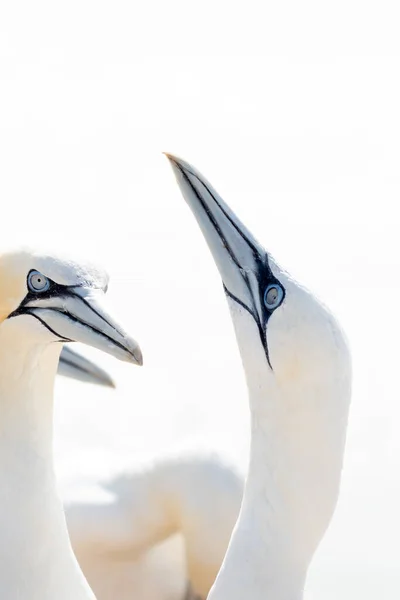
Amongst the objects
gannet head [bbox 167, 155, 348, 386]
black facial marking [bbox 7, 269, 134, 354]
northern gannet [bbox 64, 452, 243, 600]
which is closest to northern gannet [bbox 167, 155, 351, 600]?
gannet head [bbox 167, 155, 348, 386]

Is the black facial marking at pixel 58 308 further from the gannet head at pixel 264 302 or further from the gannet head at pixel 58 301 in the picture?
the gannet head at pixel 264 302

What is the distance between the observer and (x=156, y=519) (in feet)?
28.9

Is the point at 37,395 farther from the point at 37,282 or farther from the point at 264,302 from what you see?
the point at 264,302

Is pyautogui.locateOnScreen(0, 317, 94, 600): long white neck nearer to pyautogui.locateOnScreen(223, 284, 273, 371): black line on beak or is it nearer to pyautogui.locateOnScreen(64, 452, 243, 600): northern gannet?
pyautogui.locateOnScreen(223, 284, 273, 371): black line on beak

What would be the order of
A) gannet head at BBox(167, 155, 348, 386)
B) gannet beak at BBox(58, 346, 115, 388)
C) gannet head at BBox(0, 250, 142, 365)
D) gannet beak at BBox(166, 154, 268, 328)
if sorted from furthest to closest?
gannet beak at BBox(58, 346, 115, 388) < gannet beak at BBox(166, 154, 268, 328) < gannet head at BBox(0, 250, 142, 365) < gannet head at BBox(167, 155, 348, 386)

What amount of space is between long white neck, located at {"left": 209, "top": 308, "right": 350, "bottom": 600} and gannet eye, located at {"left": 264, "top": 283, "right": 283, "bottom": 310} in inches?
5.0

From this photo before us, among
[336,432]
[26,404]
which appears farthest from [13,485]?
[336,432]

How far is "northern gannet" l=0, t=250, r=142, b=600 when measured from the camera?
6902mm

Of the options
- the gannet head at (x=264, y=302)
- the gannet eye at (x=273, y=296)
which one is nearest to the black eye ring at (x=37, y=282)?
the gannet head at (x=264, y=302)

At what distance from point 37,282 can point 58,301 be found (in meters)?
0.11

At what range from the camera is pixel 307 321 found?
6.79 metres

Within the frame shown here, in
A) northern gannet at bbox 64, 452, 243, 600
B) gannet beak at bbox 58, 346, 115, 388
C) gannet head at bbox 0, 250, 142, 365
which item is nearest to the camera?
gannet head at bbox 0, 250, 142, 365

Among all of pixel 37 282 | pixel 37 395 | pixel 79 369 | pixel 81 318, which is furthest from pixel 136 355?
pixel 79 369

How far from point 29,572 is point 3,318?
1.00 meters
